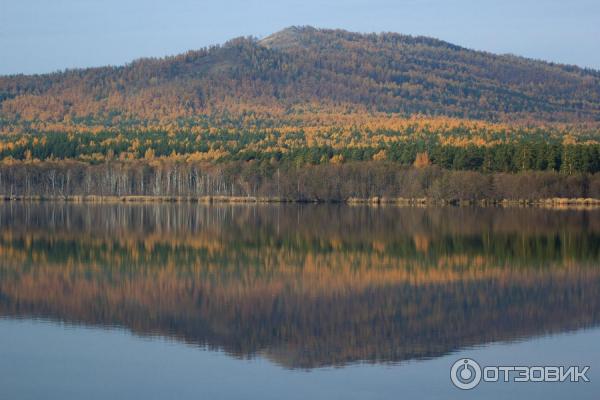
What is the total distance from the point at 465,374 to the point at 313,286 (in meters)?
9.04

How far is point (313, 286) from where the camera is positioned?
24141 mm

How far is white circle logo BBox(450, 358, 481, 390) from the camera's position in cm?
1490

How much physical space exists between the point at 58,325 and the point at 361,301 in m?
6.61

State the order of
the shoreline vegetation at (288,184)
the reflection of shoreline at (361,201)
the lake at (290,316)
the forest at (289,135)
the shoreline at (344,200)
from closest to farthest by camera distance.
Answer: the lake at (290,316)
the reflection of shoreline at (361,201)
the shoreline at (344,200)
the shoreline vegetation at (288,184)
the forest at (289,135)

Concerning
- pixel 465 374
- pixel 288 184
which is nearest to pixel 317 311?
pixel 465 374

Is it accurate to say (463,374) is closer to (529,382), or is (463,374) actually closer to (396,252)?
(529,382)

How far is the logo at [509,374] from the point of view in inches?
596

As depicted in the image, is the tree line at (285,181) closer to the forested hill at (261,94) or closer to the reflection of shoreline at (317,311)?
the reflection of shoreline at (317,311)

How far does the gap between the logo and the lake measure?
0.63ft

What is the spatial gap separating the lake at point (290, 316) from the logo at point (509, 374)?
0.19 m

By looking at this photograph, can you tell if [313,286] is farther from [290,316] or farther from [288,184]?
[288,184]

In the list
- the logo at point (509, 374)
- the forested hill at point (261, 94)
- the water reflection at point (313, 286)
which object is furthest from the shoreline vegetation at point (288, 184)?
the forested hill at point (261, 94)

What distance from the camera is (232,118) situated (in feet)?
529

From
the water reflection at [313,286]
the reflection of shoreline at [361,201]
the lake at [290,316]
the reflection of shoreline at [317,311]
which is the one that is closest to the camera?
the lake at [290,316]
